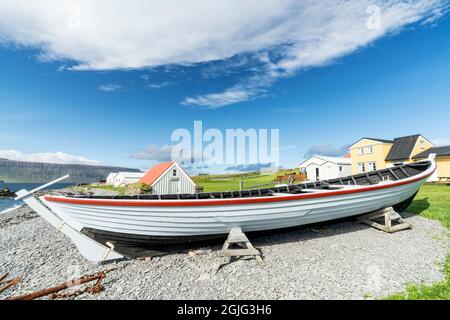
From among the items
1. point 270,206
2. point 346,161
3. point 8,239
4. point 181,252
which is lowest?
point 8,239

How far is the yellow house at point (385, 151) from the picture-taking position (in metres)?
29.0

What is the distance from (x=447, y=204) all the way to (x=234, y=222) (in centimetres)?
1366

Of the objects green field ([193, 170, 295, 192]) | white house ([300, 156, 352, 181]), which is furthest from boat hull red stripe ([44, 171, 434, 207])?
white house ([300, 156, 352, 181])

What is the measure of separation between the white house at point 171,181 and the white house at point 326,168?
2069 centimetres

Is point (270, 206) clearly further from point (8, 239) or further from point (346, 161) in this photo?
point (346, 161)

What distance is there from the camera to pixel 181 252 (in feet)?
23.4

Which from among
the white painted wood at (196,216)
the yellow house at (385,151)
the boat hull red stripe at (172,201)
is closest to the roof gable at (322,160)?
the yellow house at (385,151)

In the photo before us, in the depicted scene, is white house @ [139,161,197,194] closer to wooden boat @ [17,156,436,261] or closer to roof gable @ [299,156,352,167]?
wooden boat @ [17,156,436,261]

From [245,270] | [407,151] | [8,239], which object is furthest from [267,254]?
[407,151]

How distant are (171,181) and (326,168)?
2383 centimetres

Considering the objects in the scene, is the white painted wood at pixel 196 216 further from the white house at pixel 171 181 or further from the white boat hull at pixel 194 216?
the white house at pixel 171 181

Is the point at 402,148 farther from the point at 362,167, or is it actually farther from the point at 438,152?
the point at 362,167

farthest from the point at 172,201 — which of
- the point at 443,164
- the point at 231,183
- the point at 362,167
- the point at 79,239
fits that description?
the point at 231,183

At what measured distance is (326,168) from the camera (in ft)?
111
